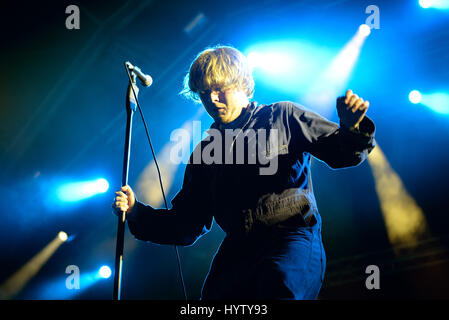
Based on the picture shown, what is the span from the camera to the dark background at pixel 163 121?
14.4 ft

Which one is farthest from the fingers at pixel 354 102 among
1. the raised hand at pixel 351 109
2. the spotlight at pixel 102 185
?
the spotlight at pixel 102 185

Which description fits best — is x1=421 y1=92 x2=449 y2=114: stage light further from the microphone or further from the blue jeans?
the microphone

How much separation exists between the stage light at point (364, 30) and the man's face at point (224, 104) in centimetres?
352

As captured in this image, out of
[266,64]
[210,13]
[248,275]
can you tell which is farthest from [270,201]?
[266,64]

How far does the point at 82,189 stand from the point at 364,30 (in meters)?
5.94

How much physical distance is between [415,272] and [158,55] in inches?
224

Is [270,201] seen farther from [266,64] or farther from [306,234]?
[266,64]

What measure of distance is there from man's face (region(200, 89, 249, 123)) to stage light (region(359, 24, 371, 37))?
3518mm

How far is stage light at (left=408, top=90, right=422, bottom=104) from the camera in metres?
5.17

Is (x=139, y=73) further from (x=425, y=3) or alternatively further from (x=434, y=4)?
(x=434, y=4)

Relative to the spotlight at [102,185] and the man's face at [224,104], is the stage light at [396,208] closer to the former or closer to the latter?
the man's face at [224,104]

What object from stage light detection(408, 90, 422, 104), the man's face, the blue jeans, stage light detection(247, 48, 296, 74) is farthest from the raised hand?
stage light detection(408, 90, 422, 104)

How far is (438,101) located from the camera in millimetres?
5094
